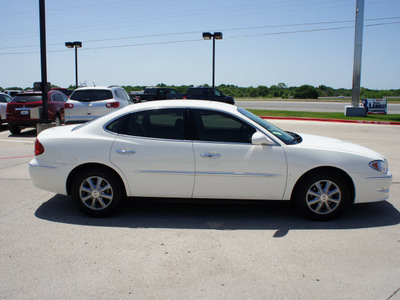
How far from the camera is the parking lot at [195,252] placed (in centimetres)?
352

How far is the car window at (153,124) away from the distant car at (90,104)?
28.6ft

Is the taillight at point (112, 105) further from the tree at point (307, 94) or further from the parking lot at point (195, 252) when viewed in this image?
the tree at point (307, 94)

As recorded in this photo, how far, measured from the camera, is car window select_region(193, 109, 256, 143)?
17.1ft

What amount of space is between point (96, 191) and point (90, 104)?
925 cm

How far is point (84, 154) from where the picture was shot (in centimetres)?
518

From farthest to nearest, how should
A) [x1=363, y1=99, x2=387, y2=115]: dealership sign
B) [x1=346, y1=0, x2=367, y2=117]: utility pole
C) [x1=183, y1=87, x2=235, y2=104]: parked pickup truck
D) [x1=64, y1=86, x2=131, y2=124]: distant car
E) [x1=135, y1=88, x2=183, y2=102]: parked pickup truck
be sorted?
Result: 1. [x1=135, y1=88, x2=183, y2=102]: parked pickup truck
2. [x1=183, y1=87, x2=235, y2=104]: parked pickup truck
3. [x1=363, y1=99, x2=387, y2=115]: dealership sign
4. [x1=346, y1=0, x2=367, y2=117]: utility pole
5. [x1=64, y1=86, x2=131, y2=124]: distant car

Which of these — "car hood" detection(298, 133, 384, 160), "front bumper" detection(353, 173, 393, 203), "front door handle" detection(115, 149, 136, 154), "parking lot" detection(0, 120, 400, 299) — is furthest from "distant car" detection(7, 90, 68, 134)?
"front bumper" detection(353, 173, 393, 203)

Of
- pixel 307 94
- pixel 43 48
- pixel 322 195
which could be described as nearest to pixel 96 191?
pixel 322 195

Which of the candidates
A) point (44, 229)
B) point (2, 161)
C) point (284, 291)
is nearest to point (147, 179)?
point (44, 229)

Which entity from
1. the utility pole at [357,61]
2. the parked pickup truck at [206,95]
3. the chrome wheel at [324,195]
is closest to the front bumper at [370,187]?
the chrome wheel at [324,195]

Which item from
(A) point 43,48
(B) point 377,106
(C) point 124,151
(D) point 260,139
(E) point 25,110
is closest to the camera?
(D) point 260,139

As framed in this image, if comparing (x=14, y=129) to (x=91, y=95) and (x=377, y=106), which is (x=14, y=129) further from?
(x=377, y=106)

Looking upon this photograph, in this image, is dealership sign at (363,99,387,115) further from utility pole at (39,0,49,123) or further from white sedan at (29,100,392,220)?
white sedan at (29,100,392,220)

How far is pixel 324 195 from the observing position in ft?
16.8
